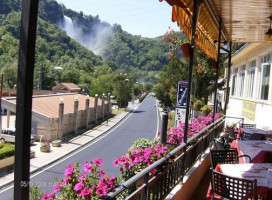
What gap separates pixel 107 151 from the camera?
35.6 m

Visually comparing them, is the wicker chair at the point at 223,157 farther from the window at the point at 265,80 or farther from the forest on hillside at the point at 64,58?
the forest on hillside at the point at 64,58

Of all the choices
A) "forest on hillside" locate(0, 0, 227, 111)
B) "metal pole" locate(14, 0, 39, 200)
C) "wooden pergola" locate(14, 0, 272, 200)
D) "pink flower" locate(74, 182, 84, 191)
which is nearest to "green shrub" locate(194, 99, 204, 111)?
"forest on hillside" locate(0, 0, 227, 111)

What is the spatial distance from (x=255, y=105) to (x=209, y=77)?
1121 cm

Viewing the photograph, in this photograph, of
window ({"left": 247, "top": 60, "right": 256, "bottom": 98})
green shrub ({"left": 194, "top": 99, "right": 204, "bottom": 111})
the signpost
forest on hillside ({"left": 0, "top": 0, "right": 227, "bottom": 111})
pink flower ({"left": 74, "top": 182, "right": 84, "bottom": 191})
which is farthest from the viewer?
forest on hillside ({"left": 0, "top": 0, "right": 227, "bottom": 111})

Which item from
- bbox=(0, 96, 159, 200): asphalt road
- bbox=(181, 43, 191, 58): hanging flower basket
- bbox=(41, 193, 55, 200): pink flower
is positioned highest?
bbox=(181, 43, 191, 58): hanging flower basket

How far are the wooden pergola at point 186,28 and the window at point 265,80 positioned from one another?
2.71 metres

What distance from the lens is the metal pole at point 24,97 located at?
164cm

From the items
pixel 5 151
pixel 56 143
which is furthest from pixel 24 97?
pixel 56 143

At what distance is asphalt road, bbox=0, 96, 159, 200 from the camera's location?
23.0 metres

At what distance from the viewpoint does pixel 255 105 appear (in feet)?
44.5

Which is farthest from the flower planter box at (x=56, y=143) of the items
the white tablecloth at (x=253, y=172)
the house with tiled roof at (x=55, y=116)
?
the white tablecloth at (x=253, y=172)

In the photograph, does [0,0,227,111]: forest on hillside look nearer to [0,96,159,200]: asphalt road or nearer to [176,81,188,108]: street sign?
[176,81,188,108]: street sign

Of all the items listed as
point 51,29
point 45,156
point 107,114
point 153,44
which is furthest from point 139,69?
point 45,156

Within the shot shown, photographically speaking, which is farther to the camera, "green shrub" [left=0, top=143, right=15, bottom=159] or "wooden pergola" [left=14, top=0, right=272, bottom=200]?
"green shrub" [left=0, top=143, right=15, bottom=159]
